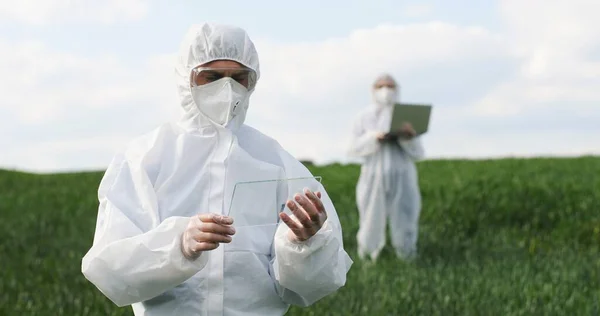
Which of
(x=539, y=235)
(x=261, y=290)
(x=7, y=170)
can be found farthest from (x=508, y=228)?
(x=7, y=170)

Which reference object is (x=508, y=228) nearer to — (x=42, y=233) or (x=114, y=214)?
(x=42, y=233)

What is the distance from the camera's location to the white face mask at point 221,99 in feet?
12.3

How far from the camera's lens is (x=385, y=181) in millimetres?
11484

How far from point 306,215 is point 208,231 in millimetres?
367

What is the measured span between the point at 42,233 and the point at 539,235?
24.4ft

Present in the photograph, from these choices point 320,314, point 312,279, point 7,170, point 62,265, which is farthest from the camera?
point 7,170

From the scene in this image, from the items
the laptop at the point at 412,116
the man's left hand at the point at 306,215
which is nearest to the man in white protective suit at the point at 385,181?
the laptop at the point at 412,116

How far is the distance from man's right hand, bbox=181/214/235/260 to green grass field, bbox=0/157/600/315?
13.9 feet

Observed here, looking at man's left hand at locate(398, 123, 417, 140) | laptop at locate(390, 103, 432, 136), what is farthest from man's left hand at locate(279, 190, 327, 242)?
man's left hand at locate(398, 123, 417, 140)

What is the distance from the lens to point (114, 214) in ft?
12.4

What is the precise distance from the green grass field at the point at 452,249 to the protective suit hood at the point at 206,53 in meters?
3.96

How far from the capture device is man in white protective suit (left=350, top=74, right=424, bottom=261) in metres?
11.3

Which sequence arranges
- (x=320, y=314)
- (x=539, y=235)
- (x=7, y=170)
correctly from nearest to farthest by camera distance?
1. (x=320, y=314)
2. (x=539, y=235)
3. (x=7, y=170)

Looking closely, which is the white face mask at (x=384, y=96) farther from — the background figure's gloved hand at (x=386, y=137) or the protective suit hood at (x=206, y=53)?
the protective suit hood at (x=206, y=53)
